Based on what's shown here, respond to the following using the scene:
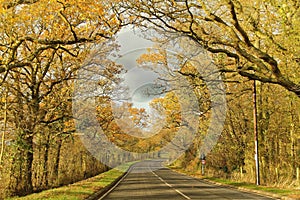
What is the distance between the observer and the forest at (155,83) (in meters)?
14.8

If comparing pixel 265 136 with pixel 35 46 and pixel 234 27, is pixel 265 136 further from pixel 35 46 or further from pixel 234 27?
pixel 35 46

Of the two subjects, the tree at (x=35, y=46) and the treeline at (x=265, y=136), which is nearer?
the tree at (x=35, y=46)

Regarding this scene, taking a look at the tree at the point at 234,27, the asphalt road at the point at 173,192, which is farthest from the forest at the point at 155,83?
the asphalt road at the point at 173,192

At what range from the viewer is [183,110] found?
31.8 metres

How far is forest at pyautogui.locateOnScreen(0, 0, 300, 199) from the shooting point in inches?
581

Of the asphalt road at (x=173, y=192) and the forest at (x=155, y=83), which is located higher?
the forest at (x=155, y=83)

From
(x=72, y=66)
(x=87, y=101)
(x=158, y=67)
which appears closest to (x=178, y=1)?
(x=72, y=66)

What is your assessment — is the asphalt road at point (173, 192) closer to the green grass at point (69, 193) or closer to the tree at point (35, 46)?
the green grass at point (69, 193)

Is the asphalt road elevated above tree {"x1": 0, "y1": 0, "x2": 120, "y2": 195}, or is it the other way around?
tree {"x1": 0, "y1": 0, "x2": 120, "y2": 195}

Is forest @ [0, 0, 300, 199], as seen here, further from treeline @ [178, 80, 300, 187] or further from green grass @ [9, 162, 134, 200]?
green grass @ [9, 162, 134, 200]

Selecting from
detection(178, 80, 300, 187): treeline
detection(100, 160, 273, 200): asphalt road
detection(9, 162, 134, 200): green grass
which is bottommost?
detection(9, 162, 134, 200): green grass

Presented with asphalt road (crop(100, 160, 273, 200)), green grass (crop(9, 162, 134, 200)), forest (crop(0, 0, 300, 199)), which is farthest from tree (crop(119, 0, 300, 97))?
green grass (crop(9, 162, 134, 200))

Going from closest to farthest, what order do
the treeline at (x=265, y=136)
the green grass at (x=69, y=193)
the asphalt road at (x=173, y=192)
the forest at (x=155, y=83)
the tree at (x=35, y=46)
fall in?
the tree at (x=35, y=46) → the forest at (x=155, y=83) → the green grass at (x=69, y=193) → the asphalt road at (x=173, y=192) → the treeline at (x=265, y=136)

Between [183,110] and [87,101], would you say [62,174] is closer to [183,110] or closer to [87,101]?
[87,101]
